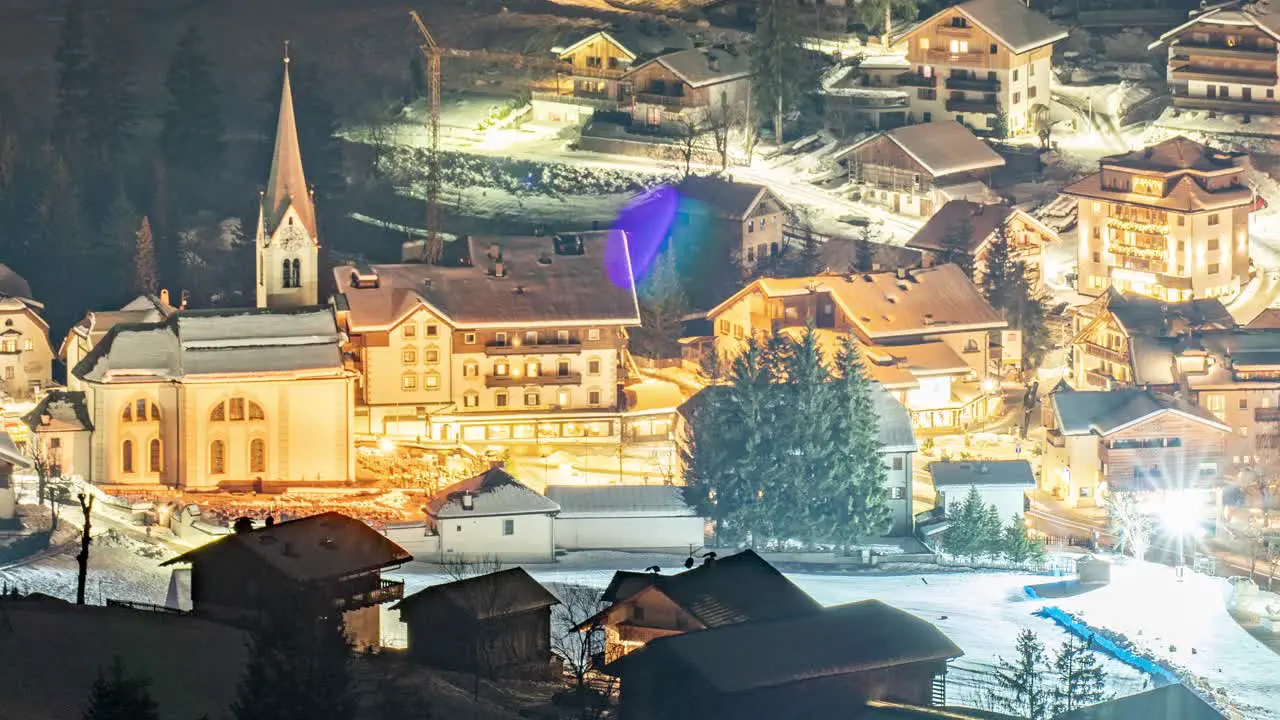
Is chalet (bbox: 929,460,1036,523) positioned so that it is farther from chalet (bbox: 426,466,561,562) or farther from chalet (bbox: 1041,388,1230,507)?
chalet (bbox: 426,466,561,562)

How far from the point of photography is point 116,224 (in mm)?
152125

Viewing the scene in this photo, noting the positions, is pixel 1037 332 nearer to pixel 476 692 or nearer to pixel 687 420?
pixel 687 420

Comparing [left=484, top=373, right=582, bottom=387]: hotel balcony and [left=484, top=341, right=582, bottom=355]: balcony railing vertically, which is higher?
[left=484, top=341, right=582, bottom=355]: balcony railing

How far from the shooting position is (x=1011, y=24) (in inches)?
6516

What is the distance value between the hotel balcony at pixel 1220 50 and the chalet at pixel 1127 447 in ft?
123

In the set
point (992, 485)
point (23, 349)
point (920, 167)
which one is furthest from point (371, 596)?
point (920, 167)

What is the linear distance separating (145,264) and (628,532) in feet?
112

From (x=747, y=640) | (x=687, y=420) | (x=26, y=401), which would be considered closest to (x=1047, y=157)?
(x=687, y=420)

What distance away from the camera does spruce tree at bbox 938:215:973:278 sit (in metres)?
147

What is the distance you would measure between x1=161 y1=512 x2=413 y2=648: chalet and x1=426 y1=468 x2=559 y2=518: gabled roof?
16.7 metres

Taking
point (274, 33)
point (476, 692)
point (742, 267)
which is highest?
point (274, 33)

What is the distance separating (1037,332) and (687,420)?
22.9m

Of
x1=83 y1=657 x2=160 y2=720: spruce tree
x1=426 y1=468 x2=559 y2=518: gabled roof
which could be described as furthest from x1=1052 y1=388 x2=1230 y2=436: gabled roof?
x1=83 y1=657 x2=160 y2=720: spruce tree

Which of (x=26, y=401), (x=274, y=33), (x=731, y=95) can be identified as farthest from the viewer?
(x=274, y=33)
